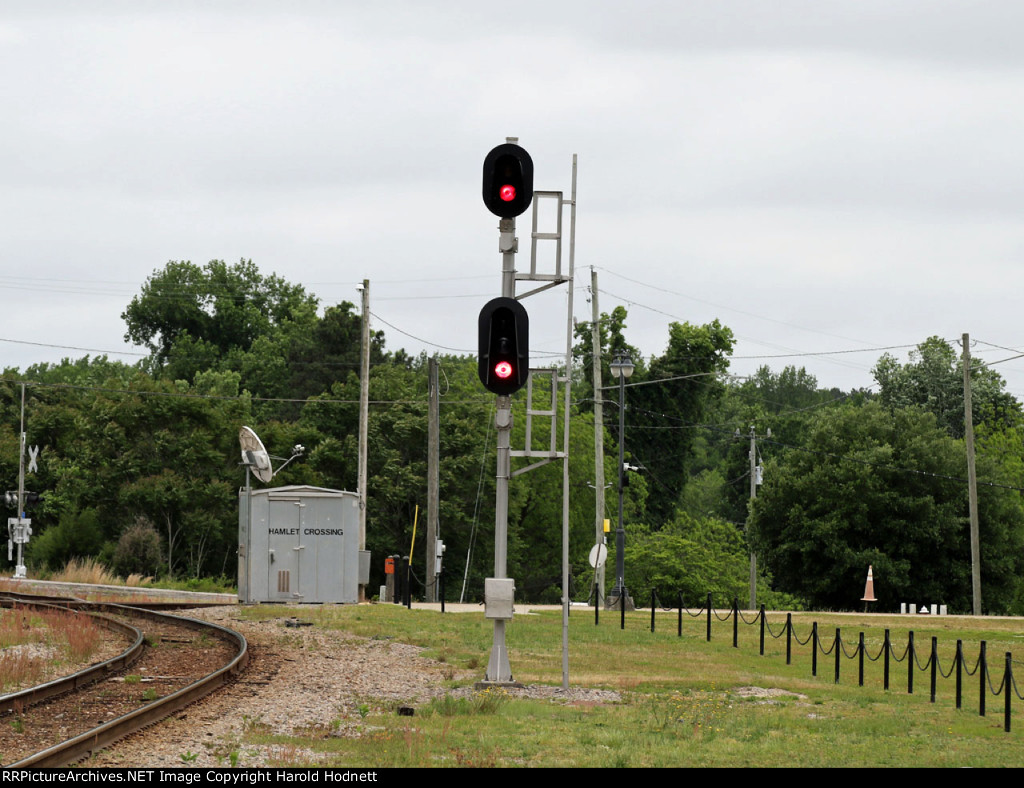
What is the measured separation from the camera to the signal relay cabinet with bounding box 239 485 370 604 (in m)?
32.8

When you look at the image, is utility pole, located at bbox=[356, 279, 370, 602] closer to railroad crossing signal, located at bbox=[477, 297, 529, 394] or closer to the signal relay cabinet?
the signal relay cabinet

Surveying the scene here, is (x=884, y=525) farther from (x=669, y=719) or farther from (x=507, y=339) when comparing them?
(x=669, y=719)

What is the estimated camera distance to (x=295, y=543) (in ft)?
109

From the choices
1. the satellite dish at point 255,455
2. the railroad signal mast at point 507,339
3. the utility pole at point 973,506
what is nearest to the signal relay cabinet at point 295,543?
the satellite dish at point 255,455

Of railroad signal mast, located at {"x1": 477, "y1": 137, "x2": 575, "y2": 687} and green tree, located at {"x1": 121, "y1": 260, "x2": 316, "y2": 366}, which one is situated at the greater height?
green tree, located at {"x1": 121, "y1": 260, "x2": 316, "y2": 366}

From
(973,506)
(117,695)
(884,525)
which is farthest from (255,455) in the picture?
(884,525)

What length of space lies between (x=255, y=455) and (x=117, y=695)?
60.3 feet

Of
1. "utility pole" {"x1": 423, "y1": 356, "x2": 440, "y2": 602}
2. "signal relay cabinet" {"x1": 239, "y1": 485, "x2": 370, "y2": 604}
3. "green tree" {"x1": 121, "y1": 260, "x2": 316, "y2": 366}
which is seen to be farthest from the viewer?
"green tree" {"x1": 121, "y1": 260, "x2": 316, "y2": 366}

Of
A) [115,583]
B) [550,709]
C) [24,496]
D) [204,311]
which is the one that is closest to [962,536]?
[115,583]

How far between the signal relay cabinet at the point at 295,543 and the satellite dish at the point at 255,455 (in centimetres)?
74

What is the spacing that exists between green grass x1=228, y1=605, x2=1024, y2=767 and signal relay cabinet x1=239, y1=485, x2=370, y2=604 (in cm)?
661

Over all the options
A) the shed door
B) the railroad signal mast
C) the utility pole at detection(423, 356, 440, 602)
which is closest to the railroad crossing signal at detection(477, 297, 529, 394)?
the railroad signal mast

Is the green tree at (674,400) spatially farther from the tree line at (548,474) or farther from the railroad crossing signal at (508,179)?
the railroad crossing signal at (508,179)

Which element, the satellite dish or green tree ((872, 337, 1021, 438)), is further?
green tree ((872, 337, 1021, 438))
